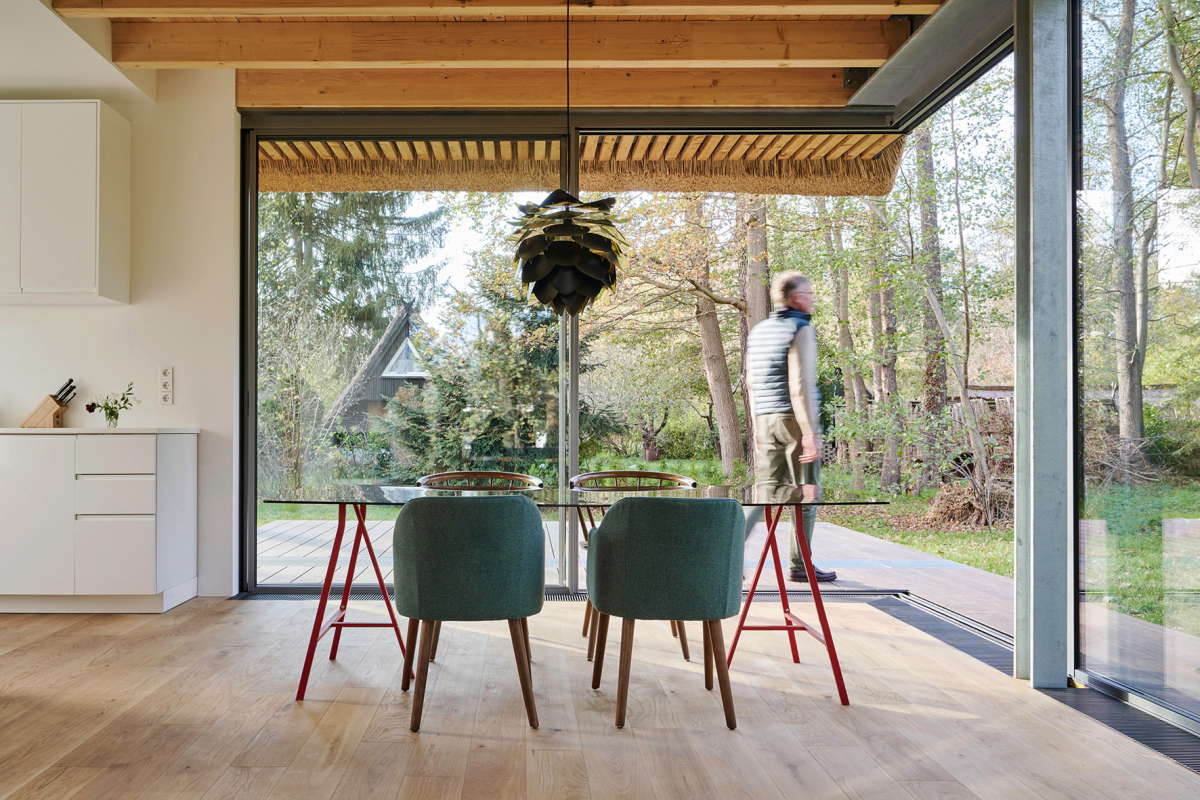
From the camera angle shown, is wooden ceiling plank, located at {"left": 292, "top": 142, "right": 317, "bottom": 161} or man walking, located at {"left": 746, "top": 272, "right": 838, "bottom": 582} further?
wooden ceiling plank, located at {"left": 292, "top": 142, "right": 317, "bottom": 161}

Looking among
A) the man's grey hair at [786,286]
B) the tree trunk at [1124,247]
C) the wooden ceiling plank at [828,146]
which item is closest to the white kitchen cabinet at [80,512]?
the man's grey hair at [786,286]

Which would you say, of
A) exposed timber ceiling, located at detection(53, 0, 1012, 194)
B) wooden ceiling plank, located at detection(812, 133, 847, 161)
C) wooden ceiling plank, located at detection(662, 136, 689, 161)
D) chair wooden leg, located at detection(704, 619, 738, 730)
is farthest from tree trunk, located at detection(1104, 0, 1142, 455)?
wooden ceiling plank, located at detection(662, 136, 689, 161)

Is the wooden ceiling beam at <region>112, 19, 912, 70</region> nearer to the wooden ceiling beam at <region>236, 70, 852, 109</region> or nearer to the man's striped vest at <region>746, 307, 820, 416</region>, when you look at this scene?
the wooden ceiling beam at <region>236, 70, 852, 109</region>

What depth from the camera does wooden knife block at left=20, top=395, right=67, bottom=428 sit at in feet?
12.8

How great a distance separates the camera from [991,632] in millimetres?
3426

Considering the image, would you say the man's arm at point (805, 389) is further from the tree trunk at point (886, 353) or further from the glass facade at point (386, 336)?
the tree trunk at point (886, 353)

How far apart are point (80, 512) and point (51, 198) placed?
1.58 metres

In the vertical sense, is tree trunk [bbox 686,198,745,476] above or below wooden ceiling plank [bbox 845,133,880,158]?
below

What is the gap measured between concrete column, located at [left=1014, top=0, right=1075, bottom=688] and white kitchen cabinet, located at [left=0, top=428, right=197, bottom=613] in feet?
12.6

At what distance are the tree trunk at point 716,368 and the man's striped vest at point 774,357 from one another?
145 inches

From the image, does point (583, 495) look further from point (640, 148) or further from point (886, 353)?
point (886, 353)

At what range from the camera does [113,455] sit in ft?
11.9

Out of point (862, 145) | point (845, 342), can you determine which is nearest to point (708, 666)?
point (862, 145)

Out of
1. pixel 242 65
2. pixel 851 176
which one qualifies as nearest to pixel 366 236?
pixel 242 65
